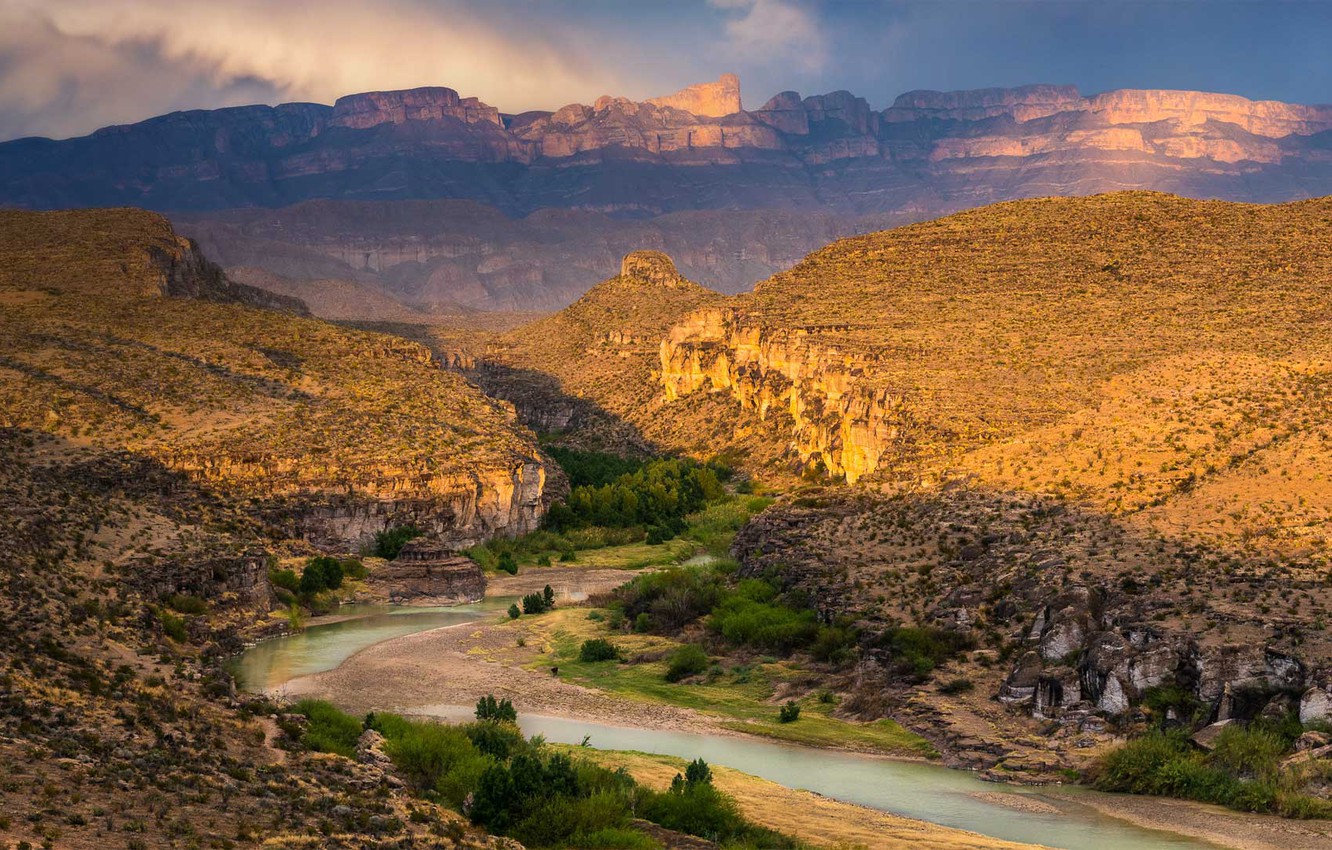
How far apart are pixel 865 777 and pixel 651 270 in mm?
136031

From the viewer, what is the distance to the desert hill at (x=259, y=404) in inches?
2803

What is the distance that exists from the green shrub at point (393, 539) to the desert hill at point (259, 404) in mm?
573

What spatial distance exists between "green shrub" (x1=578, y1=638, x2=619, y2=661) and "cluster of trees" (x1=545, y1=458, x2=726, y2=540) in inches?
1336

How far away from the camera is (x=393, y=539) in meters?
73.5

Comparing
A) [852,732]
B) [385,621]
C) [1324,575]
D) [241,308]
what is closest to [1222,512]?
[1324,575]

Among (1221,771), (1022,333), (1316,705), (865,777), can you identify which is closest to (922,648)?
(865,777)

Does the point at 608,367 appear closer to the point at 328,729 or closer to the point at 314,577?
the point at 314,577

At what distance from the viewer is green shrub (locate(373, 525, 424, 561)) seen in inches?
2879

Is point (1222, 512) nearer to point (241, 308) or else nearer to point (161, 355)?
point (161, 355)

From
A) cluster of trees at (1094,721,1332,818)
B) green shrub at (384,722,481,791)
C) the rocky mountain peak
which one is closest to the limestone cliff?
cluster of trees at (1094,721,1332,818)

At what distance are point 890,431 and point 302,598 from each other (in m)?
29.8

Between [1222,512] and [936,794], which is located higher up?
[1222,512]

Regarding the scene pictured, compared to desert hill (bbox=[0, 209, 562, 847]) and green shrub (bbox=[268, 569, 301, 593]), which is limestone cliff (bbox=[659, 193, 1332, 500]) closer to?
desert hill (bbox=[0, 209, 562, 847])

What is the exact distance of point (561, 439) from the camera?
129625 millimetres
